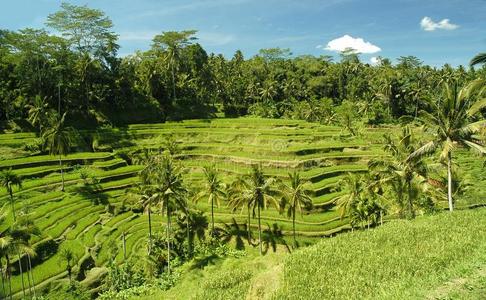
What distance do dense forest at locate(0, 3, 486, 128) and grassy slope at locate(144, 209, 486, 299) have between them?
51848 mm

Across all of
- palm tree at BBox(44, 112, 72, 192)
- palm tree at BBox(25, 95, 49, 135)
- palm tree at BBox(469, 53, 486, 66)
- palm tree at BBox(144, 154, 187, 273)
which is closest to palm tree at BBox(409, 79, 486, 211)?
palm tree at BBox(469, 53, 486, 66)

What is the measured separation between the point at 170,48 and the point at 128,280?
6032 centimetres

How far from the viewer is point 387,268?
16.5 m

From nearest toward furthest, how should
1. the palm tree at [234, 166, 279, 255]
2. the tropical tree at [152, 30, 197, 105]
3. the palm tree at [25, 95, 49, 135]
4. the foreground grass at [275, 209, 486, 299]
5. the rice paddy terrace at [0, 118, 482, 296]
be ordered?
the foreground grass at [275, 209, 486, 299], the palm tree at [234, 166, 279, 255], the rice paddy terrace at [0, 118, 482, 296], the palm tree at [25, 95, 49, 135], the tropical tree at [152, 30, 197, 105]

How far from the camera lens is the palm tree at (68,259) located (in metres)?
34.7

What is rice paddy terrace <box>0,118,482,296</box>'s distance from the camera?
4069 centimetres

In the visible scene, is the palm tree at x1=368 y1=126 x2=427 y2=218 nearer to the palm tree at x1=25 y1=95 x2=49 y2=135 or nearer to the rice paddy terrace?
the rice paddy terrace

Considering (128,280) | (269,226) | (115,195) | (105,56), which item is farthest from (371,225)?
(105,56)

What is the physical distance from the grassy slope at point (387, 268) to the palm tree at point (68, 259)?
63.5 ft

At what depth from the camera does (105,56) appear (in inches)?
3125

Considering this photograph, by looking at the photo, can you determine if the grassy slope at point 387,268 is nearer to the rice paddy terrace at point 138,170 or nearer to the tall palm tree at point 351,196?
the tall palm tree at point 351,196

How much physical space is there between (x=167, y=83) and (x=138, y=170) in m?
33.4

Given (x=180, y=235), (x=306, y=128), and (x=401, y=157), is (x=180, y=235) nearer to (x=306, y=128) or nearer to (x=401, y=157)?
(x=401, y=157)

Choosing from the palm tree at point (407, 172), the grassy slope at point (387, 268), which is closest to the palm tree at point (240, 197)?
the palm tree at point (407, 172)
